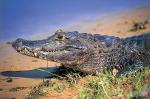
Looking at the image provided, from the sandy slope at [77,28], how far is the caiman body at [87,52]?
2.36 feet

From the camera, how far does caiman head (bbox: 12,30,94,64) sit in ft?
Answer: 25.2

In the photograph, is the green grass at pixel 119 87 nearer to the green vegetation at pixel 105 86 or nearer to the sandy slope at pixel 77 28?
the green vegetation at pixel 105 86

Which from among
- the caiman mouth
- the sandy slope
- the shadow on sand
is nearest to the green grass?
the sandy slope

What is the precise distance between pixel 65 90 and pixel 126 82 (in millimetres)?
1126

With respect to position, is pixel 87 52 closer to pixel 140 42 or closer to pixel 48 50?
pixel 48 50

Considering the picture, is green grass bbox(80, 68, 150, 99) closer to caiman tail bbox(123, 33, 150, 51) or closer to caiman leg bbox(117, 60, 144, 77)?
caiman leg bbox(117, 60, 144, 77)

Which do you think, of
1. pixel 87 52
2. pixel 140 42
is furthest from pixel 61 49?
pixel 140 42

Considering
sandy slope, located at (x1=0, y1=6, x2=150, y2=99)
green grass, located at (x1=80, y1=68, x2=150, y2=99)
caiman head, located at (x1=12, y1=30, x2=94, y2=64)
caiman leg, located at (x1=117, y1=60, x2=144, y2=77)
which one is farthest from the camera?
sandy slope, located at (x1=0, y1=6, x2=150, y2=99)

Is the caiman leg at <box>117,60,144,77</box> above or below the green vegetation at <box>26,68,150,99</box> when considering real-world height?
above

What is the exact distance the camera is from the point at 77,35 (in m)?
7.93

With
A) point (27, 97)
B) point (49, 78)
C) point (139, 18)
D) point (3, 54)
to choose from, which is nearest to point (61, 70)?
point (49, 78)

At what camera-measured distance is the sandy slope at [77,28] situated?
25.9 feet

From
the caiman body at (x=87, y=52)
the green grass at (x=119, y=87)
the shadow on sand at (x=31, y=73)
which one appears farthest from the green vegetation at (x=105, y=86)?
the shadow on sand at (x=31, y=73)

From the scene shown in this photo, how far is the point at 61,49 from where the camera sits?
769cm
